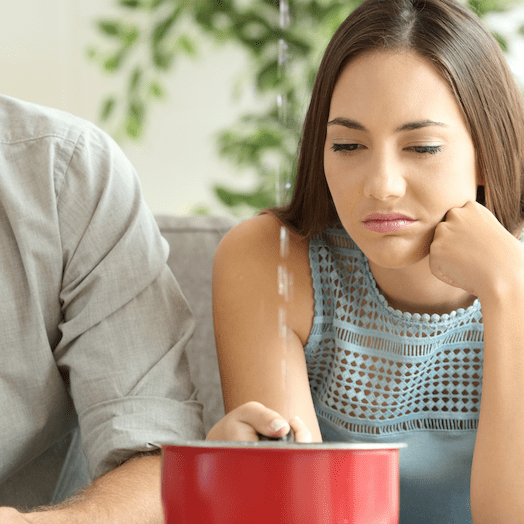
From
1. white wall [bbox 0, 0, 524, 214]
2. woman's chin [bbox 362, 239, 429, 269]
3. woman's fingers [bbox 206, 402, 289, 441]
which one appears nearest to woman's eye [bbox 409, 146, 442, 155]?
woman's chin [bbox 362, 239, 429, 269]

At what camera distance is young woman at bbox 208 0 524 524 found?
2.38 feet

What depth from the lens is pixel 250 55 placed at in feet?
6.15

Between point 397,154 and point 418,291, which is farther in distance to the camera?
point 418,291

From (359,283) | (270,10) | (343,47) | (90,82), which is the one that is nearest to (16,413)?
(359,283)

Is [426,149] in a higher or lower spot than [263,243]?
higher

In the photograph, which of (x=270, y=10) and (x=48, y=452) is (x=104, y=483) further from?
(x=270, y=10)

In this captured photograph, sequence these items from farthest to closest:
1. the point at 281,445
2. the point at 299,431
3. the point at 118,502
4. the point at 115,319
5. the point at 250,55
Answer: the point at 250,55 → the point at 115,319 → the point at 118,502 → the point at 299,431 → the point at 281,445

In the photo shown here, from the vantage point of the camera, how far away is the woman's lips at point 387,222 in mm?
750

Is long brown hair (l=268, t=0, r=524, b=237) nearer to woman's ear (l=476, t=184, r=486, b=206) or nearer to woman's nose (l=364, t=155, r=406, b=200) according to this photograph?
woman's ear (l=476, t=184, r=486, b=206)

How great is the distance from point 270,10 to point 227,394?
1405 mm

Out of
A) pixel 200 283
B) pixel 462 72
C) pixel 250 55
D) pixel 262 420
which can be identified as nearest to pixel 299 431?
pixel 262 420

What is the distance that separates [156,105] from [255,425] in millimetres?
2082

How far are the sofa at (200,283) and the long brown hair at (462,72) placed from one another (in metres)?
0.34

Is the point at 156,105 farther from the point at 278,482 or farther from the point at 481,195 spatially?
the point at 278,482
